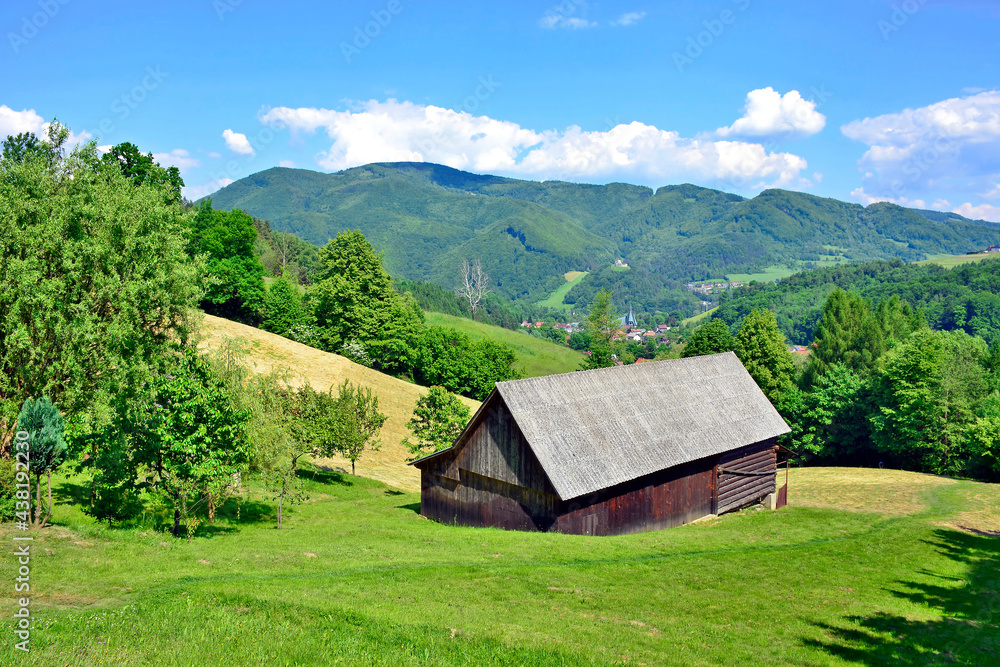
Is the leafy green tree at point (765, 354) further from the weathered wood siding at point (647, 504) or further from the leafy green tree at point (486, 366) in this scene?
the weathered wood siding at point (647, 504)

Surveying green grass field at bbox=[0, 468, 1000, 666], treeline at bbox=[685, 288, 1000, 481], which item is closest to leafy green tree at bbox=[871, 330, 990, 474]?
treeline at bbox=[685, 288, 1000, 481]

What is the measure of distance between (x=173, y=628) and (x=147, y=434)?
30.8 feet

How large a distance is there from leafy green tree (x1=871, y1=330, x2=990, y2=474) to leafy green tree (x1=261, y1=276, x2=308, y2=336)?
212 ft

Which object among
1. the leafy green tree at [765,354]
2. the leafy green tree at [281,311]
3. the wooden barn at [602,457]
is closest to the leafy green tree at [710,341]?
the leafy green tree at [765,354]

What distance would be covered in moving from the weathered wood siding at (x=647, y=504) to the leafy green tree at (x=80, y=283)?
63.5 feet

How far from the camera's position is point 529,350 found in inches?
5605

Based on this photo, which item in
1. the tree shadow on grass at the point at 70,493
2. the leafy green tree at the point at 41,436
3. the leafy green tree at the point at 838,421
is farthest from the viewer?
the leafy green tree at the point at 838,421

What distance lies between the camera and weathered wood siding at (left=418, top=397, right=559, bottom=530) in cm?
2641

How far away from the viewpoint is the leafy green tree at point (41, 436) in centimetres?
1777

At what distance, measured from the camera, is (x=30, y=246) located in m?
25.8

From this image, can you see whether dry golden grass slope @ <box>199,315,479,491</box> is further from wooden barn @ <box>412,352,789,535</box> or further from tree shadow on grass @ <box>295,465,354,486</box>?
wooden barn @ <box>412,352,789,535</box>

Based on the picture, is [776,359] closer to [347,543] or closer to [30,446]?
[347,543]

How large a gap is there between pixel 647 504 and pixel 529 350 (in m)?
114

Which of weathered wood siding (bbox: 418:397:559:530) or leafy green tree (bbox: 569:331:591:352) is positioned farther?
leafy green tree (bbox: 569:331:591:352)
